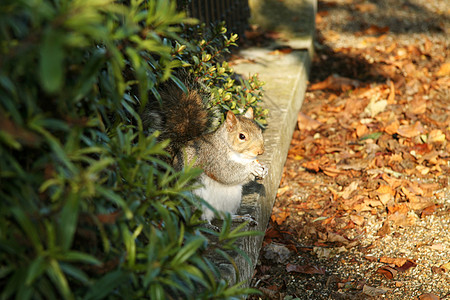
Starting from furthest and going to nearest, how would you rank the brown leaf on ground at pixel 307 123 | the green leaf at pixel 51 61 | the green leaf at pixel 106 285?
the brown leaf on ground at pixel 307 123 < the green leaf at pixel 106 285 < the green leaf at pixel 51 61

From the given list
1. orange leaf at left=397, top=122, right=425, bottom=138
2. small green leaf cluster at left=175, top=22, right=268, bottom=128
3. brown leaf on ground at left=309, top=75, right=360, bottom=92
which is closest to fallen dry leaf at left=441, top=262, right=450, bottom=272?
small green leaf cluster at left=175, top=22, right=268, bottom=128

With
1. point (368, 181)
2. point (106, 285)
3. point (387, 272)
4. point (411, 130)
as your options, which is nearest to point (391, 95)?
point (411, 130)

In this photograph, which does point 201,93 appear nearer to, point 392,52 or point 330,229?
point 330,229

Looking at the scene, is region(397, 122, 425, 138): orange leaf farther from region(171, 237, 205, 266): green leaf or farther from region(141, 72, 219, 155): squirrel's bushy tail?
region(171, 237, 205, 266): green leaf

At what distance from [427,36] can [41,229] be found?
19.5ft

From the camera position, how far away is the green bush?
4.16ft

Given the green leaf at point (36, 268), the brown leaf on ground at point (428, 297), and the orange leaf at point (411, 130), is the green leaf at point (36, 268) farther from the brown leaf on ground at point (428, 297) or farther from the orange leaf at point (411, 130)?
the orange leaf at point (411, 130)

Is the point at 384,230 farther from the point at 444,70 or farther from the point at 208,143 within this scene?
the point at 444,70

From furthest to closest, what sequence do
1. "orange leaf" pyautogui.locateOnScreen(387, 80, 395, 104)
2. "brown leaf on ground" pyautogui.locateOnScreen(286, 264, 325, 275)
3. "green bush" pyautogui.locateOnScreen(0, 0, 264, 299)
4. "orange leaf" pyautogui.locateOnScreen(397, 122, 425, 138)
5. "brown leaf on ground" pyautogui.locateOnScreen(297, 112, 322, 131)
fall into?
"orange leaf" pyautogui.locateOnScreen(387, 80, 395, 104) < "brown leaf on ground" pyautogui.locateOnScreen(297, 112, 322, 131) < "orange leaf" pyautogui.locateOnScreen(397, 122, 425, 138) < "brown leaf on ground" pyautogui.locateOnScreen(286, 264, 325, 275) < "green bush" pyautogui.locateOnScreen(0, 0, 264, 299)

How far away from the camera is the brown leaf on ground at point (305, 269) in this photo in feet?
9.27

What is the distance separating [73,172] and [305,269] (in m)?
1.79

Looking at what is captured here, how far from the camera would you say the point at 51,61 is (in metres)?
1.17

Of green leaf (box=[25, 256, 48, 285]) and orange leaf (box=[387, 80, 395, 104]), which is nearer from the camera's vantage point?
green leaf (box=[25, 256, 48, 285])

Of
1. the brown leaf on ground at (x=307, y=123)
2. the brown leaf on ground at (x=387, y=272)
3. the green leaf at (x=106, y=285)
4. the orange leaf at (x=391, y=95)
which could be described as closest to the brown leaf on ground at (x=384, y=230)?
the brown leaf on ground at (x=387, y=272)
